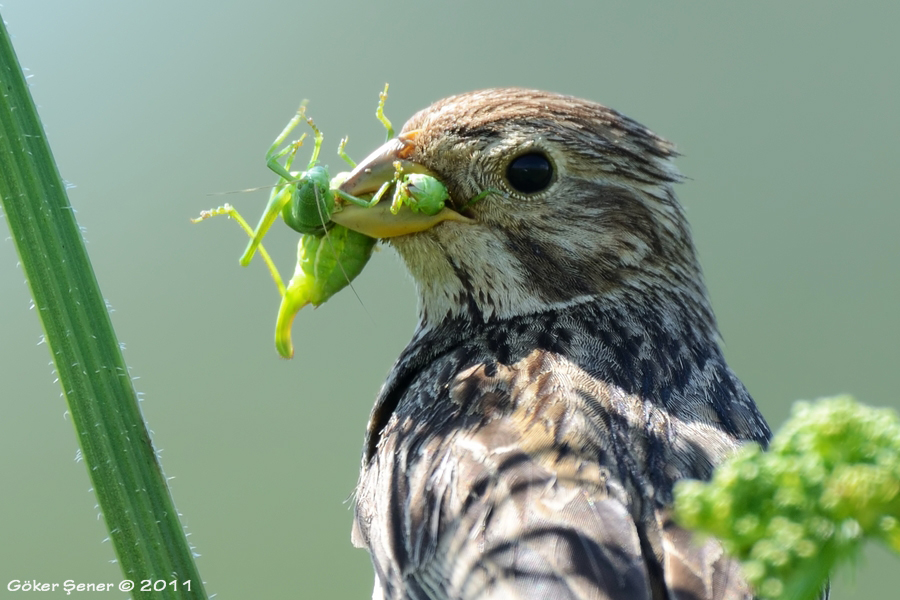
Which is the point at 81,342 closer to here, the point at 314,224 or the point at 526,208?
the point at 314,224

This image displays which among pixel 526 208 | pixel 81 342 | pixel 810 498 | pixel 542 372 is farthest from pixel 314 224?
pixel 810 498

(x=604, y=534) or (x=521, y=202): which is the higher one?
(x=521, y=202)

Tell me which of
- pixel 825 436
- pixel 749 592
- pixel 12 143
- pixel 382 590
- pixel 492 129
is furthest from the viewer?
pixel 492 129

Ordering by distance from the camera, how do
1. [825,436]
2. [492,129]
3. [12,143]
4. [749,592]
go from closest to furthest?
[825,436], [12,143], [749,592], [492,129]

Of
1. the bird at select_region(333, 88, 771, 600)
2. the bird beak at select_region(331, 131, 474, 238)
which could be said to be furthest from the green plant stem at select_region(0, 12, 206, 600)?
the bird beak at select_region(331, 131, 474, 238)

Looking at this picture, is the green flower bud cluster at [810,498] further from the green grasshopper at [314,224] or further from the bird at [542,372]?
the green grasshopper at [314,224]

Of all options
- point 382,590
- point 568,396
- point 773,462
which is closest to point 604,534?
point 568,396

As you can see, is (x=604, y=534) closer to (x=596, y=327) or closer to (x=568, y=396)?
(x=568, y=396)
